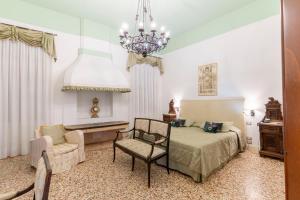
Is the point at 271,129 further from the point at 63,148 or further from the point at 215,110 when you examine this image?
the point at 63,148

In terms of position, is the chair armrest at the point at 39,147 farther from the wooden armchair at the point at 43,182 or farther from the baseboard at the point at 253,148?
the baseboard at the point at 253,148

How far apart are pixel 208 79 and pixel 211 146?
102 inches

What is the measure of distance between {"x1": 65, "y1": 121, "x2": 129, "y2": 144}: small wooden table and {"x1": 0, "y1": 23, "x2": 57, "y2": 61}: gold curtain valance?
1894 millimetres

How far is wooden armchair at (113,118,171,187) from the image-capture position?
8.83 ft

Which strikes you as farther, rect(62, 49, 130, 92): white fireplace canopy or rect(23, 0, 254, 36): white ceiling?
rect(62, 49, 130, 92): white fireplace canopy

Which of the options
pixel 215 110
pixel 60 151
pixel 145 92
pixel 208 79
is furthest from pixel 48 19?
pixel 215 110

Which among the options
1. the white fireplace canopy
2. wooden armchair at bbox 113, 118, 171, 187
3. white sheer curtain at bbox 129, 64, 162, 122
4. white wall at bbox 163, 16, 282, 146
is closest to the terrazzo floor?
wooden armchair at bbox 113, 118, 171, 187

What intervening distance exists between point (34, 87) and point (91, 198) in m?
3.05

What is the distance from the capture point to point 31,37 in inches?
151

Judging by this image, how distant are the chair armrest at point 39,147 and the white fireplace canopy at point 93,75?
1.48 metres

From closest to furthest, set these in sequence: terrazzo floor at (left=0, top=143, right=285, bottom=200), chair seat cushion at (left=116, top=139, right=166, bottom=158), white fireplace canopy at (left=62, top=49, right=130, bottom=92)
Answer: terrazzo floor at (left=0, top=143, right=285, bottom=200) < chair seat cushion at (left=116, top=139, right=166, bottom=158) < white fireplace canopy at (left=62, top=49, right=130, bottom=92)

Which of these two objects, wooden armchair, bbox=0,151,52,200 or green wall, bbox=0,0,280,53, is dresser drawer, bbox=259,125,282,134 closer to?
green wall, bbox=0,0,280,53

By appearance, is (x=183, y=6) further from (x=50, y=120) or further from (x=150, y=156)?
(x=50, y=120)

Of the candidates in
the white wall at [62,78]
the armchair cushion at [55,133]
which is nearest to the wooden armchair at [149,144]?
the armchair cushion at [55,133]
